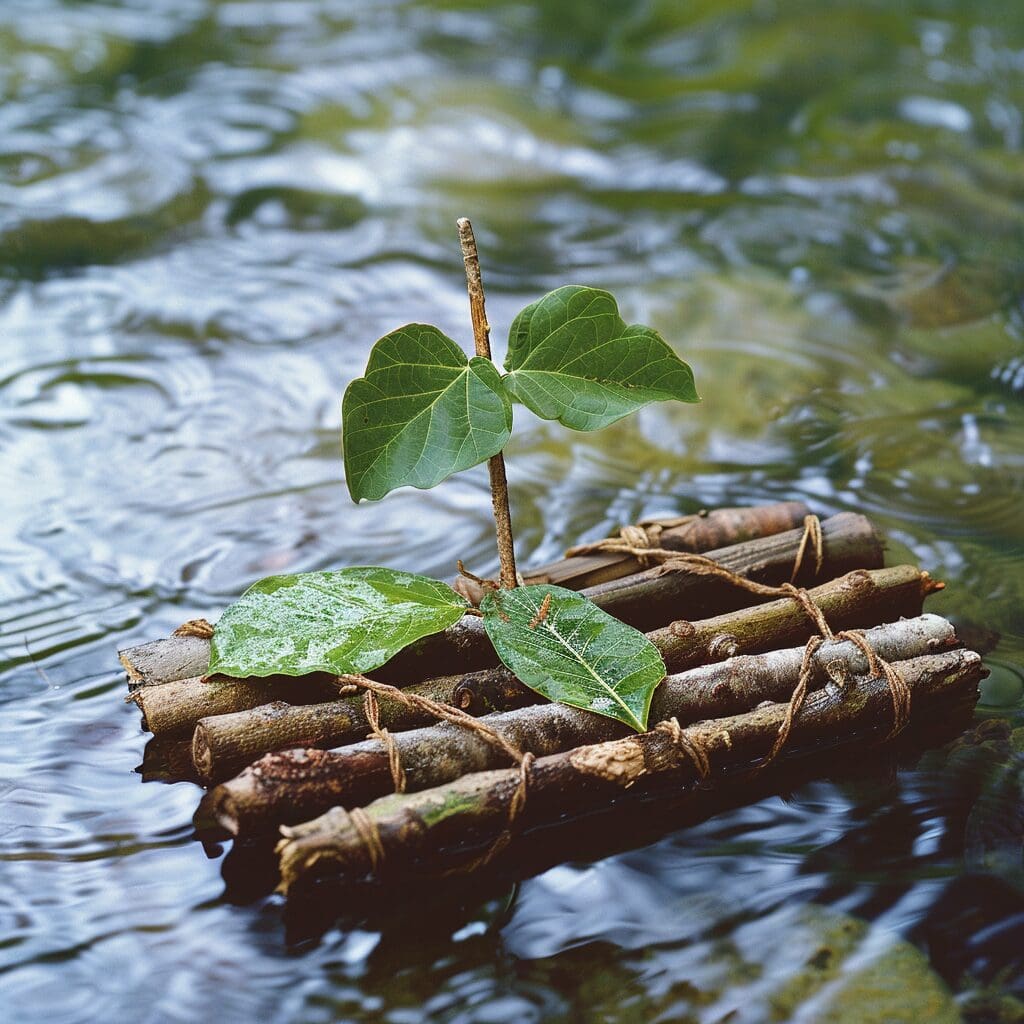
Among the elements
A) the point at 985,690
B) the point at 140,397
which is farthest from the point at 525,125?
the point at 985,690

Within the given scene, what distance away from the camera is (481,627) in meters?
1.82

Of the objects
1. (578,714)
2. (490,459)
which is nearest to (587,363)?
(490,459)

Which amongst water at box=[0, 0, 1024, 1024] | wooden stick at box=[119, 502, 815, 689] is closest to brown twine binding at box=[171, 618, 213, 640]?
wooden stick at box=[119, 502, 815, 689]

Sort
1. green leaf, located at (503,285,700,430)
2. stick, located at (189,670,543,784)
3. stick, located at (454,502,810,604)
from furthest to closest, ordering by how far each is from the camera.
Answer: stick, located at (454,502,810,604) → green leaf, located at (503,285,700,430) → stick, located at (189,670,543,784)

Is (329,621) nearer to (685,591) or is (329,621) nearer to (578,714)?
(578,714)

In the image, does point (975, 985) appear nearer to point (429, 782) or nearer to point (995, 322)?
point (429, 782)

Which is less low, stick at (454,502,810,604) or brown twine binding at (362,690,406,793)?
stick at (454,502,810,604)

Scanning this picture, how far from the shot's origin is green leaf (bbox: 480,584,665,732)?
1672 millimetres

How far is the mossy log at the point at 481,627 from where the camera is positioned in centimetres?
170

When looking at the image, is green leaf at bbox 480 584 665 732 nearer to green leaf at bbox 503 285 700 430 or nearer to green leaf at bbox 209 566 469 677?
green leaf at bbox 209 566 469 677

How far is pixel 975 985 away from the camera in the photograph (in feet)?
4.83

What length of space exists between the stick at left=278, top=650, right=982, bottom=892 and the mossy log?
26 cm

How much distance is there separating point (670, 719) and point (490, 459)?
50 centimetres

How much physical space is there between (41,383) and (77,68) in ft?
7.79
